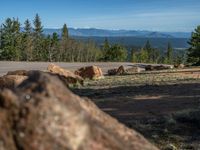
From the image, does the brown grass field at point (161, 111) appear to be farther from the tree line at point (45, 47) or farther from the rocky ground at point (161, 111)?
the tree line at point (45, 47)

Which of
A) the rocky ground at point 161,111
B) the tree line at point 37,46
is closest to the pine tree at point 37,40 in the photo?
the tree line at point 37,46

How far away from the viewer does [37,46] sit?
10912cm

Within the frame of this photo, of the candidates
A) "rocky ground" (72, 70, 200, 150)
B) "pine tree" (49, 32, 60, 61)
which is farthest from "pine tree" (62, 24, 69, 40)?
"rocky ground" (72, 70, 200, 150)

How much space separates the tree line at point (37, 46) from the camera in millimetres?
102688

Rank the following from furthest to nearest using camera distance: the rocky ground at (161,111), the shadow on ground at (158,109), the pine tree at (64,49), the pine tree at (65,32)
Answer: the pine tree at (65,32) → the pine tree at (64,49) → the shadow on ground at (158,109) → the rocky ground at (161,111)

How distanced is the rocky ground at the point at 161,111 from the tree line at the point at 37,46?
3126 inches

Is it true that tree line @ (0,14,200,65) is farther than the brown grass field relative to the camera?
Yes

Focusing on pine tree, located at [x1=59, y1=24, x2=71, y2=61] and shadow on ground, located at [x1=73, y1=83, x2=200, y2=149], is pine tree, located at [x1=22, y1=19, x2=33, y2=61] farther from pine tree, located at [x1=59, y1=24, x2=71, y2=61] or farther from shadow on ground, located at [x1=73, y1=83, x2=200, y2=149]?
shadow on ground, located at [x1=73, y1=83, x2=200, y2=149]

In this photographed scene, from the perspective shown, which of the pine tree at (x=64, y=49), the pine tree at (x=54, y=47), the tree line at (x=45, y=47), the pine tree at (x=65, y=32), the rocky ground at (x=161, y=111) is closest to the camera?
the rocky ground at (x=161, y=111)

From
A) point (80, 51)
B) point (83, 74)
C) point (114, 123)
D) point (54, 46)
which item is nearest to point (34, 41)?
point (54, 46)

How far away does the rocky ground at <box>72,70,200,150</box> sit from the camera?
10797 mm

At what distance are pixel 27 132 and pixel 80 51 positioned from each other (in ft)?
398

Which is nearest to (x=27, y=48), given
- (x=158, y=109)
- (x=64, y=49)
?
(x=64, y=49)

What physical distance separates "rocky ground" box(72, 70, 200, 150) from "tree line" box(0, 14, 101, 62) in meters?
79.4
